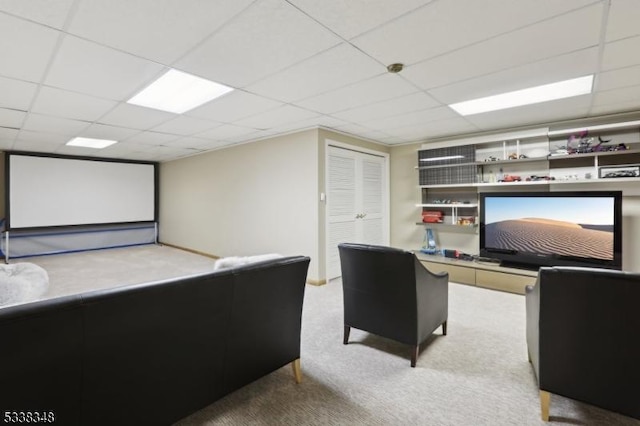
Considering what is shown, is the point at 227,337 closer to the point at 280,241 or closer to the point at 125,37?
the point at 125,37

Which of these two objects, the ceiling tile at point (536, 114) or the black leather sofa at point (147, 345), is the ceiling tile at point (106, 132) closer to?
the black leather sofa at point (147, 345)

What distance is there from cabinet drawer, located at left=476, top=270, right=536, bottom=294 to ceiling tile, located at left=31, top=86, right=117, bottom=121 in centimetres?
496

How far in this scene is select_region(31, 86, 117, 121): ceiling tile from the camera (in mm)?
3006

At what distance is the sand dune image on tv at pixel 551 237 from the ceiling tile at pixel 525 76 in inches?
80.7

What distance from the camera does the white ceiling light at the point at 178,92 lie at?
274 cm

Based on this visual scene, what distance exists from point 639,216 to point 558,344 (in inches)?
128

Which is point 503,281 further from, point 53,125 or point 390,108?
point 53,125

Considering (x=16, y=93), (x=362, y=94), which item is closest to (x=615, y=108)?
(x=362, y=94)

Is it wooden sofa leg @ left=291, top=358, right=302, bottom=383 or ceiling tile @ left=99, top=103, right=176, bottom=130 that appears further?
ceiling tile @ left=99, top=103, right=176, bottom=130

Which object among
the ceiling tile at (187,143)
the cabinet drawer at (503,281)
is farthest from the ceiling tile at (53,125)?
the cabinet drawer at (503,281)

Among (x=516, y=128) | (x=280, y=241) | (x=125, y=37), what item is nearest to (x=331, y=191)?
(x=280, y=241)

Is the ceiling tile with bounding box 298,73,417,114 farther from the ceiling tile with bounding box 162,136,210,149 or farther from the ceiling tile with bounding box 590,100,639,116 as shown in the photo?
the ceiling tile with bounding box 162,136,210,149

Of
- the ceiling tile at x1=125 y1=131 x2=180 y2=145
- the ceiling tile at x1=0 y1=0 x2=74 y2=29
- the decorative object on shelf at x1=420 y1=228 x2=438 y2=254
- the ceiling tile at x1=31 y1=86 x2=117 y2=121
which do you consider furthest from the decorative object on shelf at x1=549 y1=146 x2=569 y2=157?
the ceiling tile at x1=125 y1=131 x2=180 y2=145

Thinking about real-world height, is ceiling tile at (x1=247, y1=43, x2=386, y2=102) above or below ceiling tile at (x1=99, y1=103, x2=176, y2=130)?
below
